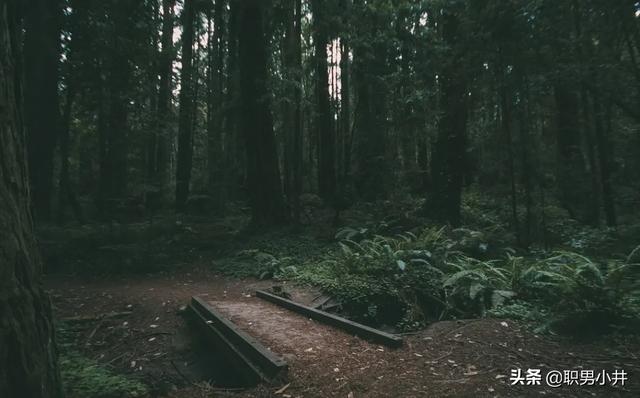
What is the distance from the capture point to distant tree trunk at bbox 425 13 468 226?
41.0 feet

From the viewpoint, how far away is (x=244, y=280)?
9875mm

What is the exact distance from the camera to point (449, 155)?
1270 centimetres

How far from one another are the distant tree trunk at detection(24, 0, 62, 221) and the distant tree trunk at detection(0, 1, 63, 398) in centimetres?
1138

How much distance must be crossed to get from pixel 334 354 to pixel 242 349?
1.15m

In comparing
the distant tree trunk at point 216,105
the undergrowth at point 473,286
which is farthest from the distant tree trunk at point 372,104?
the distant tree trunk at point 216,105

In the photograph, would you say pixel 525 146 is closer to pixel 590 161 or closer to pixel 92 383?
pixel 590 161

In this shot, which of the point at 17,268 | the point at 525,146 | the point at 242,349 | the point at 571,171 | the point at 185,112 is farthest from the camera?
the point at 185,112

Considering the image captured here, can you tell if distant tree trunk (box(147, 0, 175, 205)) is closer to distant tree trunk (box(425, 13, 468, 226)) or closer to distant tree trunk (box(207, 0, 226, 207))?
distant tree trunk (box(207, 0, 226, 207))

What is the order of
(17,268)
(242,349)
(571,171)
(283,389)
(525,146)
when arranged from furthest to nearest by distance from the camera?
1. (571,171)
2. (525,146)
3. (242,349)
4. (283,389)
5. (17,268)

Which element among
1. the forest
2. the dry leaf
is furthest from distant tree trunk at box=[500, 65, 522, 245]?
the dry leaf

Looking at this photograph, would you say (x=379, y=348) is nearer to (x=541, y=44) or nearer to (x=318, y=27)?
(x=541, y=44)

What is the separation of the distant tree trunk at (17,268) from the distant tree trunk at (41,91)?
448 inches

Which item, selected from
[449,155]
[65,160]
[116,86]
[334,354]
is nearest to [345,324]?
[334,354]

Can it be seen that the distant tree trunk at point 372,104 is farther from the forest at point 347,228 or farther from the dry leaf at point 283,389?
the dry leaf at point 283,389
